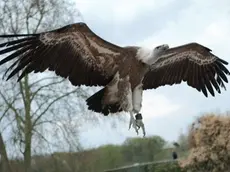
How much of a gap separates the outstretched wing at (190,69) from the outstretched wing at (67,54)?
2.41 feet

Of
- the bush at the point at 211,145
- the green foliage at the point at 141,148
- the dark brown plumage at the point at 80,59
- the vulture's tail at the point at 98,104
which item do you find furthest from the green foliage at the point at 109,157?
the dark brown plumage at the point at 80,59

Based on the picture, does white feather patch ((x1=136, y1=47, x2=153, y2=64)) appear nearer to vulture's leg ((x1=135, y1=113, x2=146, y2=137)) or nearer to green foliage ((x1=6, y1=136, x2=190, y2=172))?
vulture's leg ((x1=135, y1=113, x2=146, y2=137))

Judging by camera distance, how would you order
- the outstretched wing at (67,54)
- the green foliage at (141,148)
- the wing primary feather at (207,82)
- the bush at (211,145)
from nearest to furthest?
the outstretched wing at (67,54), the wing primary feather at (207,82), the bush at (211,145), the green foliage at (141,148)

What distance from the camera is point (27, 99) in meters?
23.4

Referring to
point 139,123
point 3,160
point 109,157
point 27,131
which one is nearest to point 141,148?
point 109,157

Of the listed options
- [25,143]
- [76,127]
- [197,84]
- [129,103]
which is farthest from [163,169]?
[129,103]

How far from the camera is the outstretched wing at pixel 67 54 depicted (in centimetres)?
577

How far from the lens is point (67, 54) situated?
5836 millimetres

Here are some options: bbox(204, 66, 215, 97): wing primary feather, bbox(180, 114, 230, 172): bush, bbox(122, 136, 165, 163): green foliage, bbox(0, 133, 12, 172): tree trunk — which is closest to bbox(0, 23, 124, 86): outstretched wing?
bbox(204, 66, 215, 97): wing primary feather

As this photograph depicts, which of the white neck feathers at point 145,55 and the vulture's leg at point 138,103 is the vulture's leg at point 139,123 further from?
the white neck feathers at point 145,55

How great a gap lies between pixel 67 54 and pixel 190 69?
154cm

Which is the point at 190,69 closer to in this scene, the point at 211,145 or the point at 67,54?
the point at 67,54

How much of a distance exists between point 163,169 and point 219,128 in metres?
4.89

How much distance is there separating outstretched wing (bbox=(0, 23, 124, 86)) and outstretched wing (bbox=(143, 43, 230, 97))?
735mm
